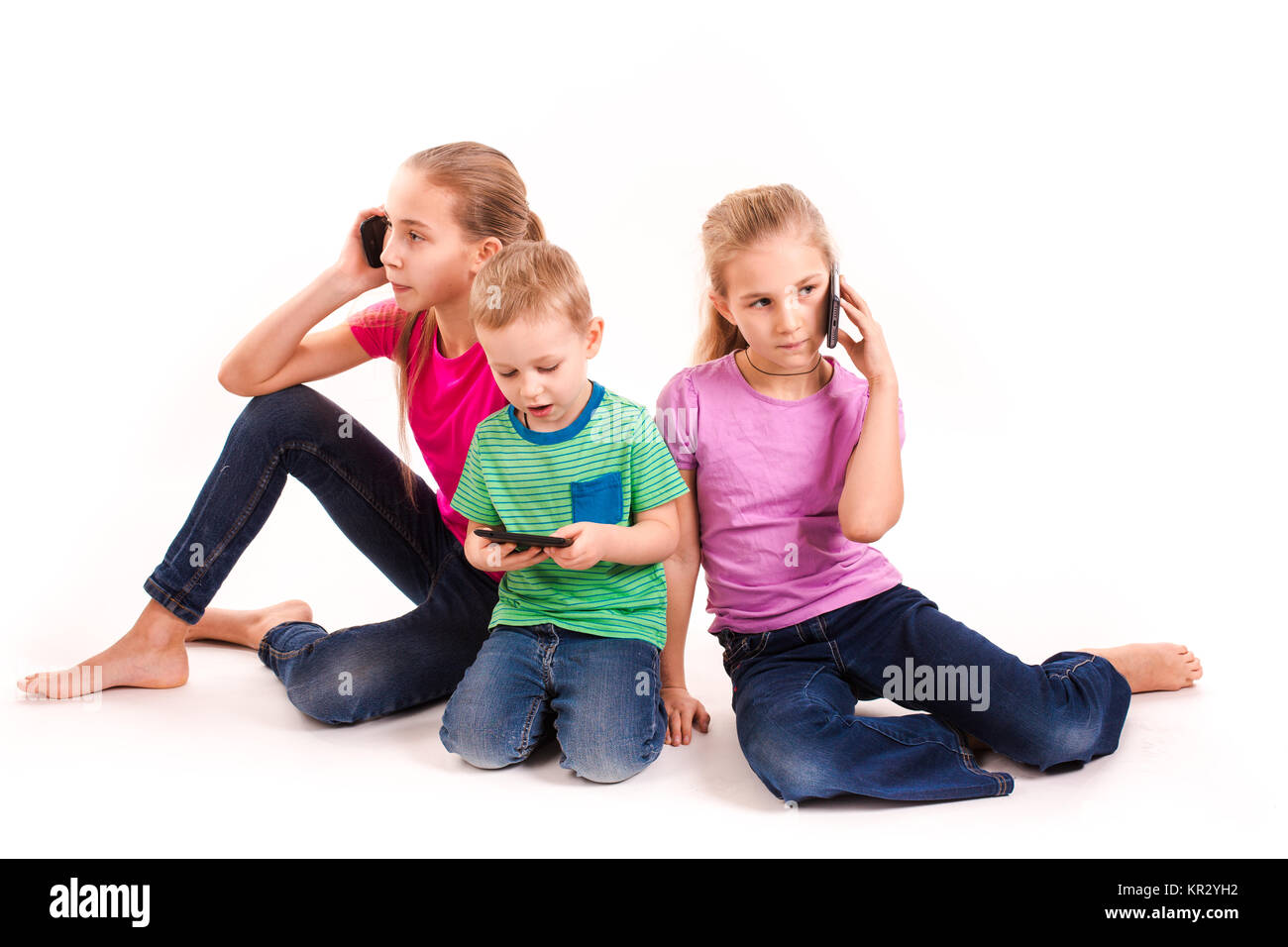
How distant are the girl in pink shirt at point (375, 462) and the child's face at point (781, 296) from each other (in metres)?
0.53

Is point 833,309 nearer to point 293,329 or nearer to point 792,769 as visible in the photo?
point 792,769

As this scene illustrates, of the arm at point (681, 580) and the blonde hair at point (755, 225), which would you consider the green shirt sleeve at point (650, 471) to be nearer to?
the arm at point (681, 580)

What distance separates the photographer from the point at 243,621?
304cm

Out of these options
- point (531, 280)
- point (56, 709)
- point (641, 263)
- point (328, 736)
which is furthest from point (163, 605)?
point (641, 263)

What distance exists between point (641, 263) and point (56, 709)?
215 cm

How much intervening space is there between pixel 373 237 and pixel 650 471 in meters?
0.78

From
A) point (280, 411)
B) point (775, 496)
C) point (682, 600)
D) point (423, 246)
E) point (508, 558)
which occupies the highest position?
point (423, 246)

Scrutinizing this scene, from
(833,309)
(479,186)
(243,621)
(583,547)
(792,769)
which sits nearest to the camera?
(792,769)

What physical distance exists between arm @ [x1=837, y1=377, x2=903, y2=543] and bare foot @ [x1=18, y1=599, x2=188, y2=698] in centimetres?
144

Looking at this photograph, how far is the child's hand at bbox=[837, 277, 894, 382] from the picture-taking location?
240 cm

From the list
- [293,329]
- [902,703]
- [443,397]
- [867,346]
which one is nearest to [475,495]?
[443,397]

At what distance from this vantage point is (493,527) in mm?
2377

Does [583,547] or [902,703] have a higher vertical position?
[583,547]

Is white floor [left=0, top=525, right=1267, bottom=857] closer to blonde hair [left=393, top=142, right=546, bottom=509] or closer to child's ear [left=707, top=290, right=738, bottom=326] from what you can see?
child's ear [left=707, top=290, right=738, bottom=326]
